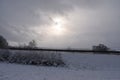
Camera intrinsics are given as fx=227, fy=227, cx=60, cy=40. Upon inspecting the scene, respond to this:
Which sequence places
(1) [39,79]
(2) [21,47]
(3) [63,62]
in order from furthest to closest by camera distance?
(2) [21,47], (3) [63,62], (1) [39,79]

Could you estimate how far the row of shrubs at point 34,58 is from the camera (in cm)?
2519

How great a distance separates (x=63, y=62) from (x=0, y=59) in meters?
A: 7.95

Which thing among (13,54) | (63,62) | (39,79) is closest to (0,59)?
(13,54)

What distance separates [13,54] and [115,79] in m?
16.4

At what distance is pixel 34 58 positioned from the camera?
26.3m

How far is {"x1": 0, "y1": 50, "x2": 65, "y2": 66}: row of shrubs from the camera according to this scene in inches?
992

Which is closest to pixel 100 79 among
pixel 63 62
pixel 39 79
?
pixel 39 79

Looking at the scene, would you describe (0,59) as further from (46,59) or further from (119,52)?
(119,52)

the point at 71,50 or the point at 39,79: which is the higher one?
the point at 71,50

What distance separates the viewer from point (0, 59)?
27.5 metres

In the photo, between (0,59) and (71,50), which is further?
(71,50)

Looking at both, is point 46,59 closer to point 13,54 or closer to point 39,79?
point 13,54

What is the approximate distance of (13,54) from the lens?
28047 millimetres

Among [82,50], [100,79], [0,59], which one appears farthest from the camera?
[82,50]
